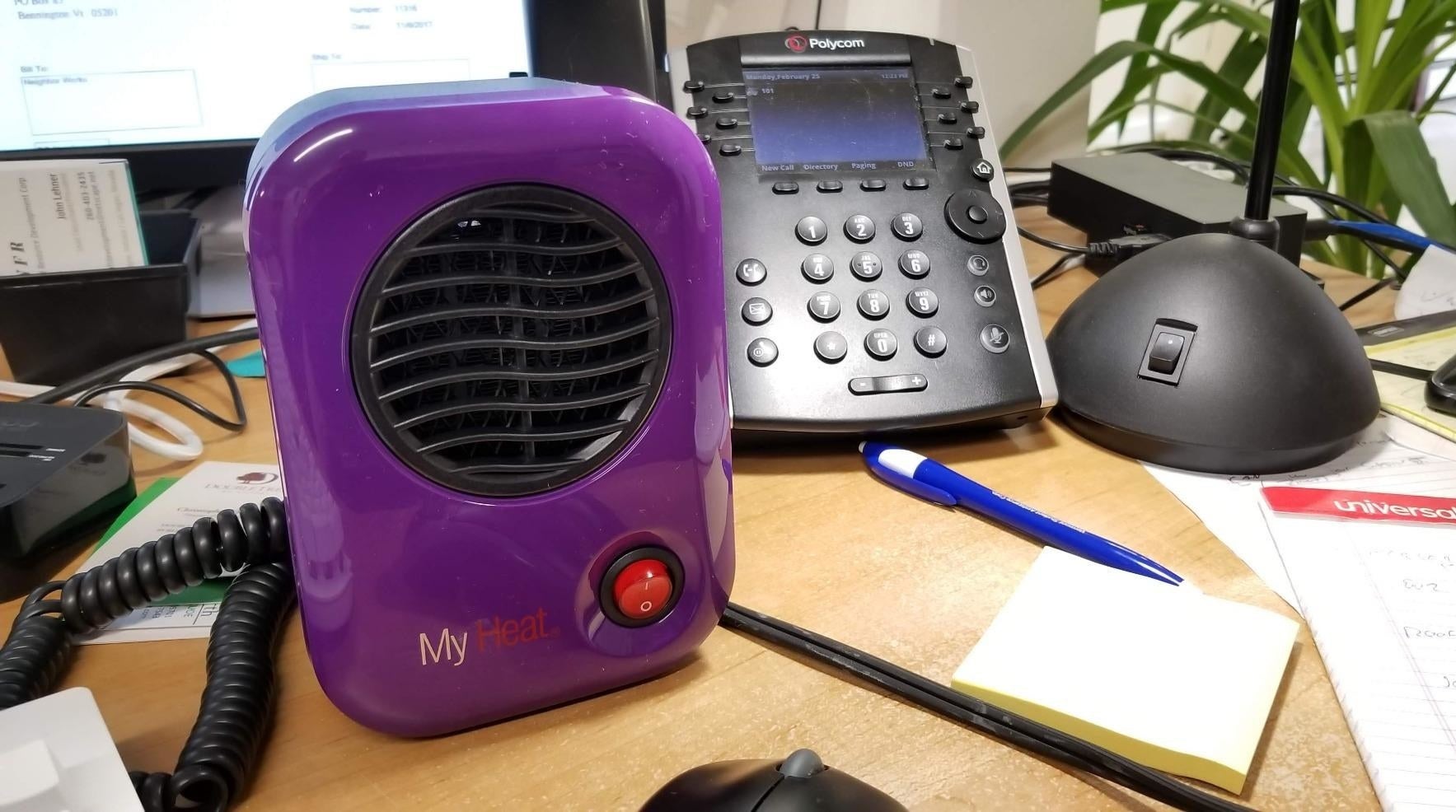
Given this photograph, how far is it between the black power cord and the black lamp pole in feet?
1.04

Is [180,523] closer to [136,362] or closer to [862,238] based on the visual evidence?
[136,362]

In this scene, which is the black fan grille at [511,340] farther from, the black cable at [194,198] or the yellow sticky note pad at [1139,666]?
the black cable at [194,198]

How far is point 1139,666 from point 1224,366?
0.18 meters

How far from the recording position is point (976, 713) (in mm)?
335

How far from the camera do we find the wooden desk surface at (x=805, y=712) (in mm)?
315

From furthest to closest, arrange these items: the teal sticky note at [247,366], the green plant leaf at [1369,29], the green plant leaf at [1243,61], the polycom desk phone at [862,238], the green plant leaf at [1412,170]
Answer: the green plant leaf at [1243,61] < the green plant leaf at [1369,29] < the green plant leaf at [1412,170] < the teal sticky note at [247,366] < the polycom desk phone at [862,238]

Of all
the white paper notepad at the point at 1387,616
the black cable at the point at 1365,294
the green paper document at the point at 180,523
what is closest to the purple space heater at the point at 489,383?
the green paper document at the point at 180,523

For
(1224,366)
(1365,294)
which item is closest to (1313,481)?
(1224,366)

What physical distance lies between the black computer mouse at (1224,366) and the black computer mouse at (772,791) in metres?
0.29

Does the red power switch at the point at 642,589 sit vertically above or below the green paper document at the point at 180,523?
above

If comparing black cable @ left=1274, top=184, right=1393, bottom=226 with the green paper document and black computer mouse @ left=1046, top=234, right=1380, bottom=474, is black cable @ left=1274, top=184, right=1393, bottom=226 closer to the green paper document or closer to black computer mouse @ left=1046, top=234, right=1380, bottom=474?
black computer mouse @ left=1046, top=234, right=1380, bottom=474

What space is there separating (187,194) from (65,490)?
459mm

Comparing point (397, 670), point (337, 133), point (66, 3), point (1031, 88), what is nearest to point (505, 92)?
point (337, 133)

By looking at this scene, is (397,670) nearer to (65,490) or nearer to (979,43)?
(65,490)
